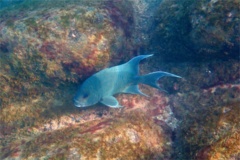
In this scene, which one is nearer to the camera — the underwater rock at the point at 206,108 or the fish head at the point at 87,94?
the underwater rock at the point at 206,108

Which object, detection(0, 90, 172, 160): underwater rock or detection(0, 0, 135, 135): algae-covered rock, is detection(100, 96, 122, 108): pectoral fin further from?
detection(0, 0, 135, 135): algae-covered rock

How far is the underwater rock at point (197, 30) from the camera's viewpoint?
374cm

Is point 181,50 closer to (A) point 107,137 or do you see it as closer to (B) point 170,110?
(B) point 170,110

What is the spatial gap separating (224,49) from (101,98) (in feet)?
7.88

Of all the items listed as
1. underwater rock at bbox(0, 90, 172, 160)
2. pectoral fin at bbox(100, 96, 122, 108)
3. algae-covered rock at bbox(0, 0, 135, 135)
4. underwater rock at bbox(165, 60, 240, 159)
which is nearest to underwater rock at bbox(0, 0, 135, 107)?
algae-covered rock at bbox(0, 0, 135, 135)

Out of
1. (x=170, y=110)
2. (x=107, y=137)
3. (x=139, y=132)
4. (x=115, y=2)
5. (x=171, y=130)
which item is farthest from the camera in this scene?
(x=115, y=2)

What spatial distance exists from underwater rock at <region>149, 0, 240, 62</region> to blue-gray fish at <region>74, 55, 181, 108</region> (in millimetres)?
1164

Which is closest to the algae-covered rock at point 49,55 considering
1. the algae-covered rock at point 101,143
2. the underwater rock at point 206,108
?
the algae-covered rock at point 101,143

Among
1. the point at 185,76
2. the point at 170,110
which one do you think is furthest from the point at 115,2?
the point at 170,110

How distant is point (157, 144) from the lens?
3.52 metres

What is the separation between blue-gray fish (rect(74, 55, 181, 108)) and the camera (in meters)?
3.81

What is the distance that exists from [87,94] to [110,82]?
1.50ft

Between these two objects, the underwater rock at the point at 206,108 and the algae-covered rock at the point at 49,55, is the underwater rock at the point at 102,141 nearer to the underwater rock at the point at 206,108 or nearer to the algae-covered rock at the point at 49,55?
the underwater rock at the point at 206,108

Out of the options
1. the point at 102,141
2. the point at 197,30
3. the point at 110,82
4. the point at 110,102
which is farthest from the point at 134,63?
the point at 102,141
